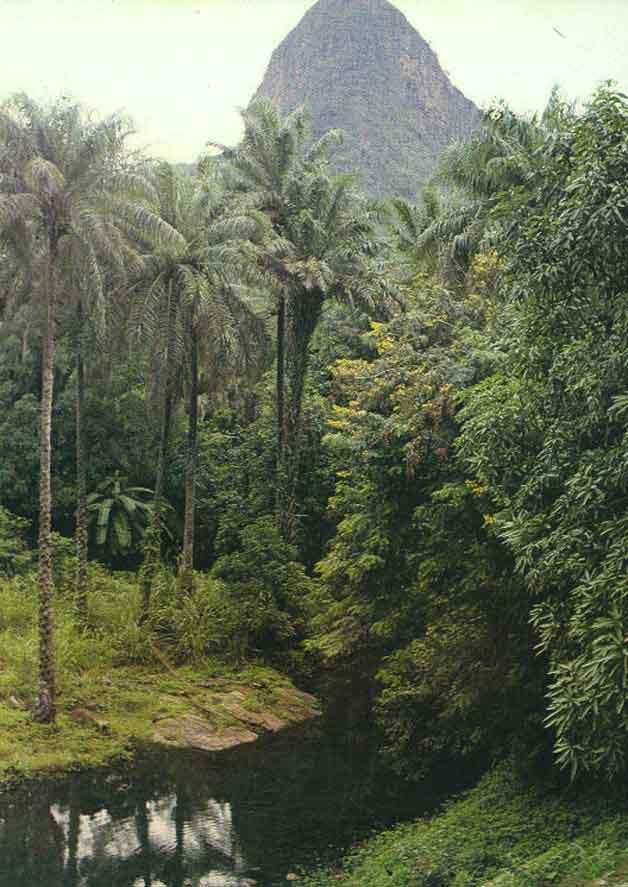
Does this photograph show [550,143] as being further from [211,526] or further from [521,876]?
[211,526]

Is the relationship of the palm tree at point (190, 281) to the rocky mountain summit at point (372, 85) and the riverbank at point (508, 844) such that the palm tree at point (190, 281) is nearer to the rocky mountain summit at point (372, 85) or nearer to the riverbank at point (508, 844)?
the riverbank at point (508, 844)

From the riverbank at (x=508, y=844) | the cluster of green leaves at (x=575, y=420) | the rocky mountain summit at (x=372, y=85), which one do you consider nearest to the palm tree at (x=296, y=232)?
the riverbank at (x=508, y=844)

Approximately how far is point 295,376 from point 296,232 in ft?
13.1

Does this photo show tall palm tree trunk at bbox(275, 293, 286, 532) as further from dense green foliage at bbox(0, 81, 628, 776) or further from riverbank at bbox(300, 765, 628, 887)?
riverbank at bbox(300, 765, 628, 887)

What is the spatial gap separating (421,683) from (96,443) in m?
16.5

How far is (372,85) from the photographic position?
9131cm

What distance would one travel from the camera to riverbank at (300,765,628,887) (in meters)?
8.86

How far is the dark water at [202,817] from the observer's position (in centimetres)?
1121

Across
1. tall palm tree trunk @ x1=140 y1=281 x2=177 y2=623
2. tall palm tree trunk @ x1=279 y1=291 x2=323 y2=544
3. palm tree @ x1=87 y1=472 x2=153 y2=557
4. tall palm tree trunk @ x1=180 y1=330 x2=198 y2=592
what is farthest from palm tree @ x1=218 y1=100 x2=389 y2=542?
palm tree @ x1=87 y1=472 x2=153 y2=557

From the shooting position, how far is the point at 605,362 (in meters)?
8.52

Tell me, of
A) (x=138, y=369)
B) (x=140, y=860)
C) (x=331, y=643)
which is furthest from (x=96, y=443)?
(x=140, y=860)

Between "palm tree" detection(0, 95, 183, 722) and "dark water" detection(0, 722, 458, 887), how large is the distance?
2879mm

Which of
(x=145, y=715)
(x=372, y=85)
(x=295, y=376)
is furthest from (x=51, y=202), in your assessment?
(x=372, y=85)

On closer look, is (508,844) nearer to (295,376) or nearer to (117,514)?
(295,376)
